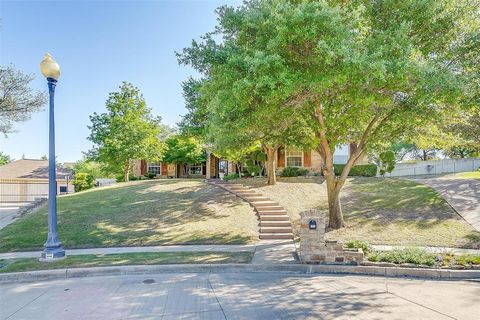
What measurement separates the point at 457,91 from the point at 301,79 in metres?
4.23

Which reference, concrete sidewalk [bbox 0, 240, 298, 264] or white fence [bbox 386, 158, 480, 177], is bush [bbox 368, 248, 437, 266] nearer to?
concrete sidewalk [bbox 0, 240, 298, 264]

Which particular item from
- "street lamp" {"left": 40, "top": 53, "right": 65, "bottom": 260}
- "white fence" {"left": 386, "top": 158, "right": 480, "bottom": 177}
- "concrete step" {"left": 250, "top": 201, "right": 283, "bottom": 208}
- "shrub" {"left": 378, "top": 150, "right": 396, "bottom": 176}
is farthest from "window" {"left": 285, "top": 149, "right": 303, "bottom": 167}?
"street lamp" {"left": 40, "top": 53, "right": 65, "bottom": 260}

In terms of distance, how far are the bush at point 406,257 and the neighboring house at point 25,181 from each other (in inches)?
1044

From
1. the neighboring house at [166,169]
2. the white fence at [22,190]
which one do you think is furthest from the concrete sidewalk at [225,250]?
the neighboring house at [166,169]

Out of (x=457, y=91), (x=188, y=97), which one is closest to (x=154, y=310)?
(x=457, y=91)

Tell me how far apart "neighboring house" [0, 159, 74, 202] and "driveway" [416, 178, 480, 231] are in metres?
28.4

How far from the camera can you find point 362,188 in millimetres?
17000

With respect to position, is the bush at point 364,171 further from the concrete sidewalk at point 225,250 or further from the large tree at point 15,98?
the large tree at point 15,98

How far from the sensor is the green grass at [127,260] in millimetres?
7723

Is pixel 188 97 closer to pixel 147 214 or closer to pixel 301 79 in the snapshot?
pixel 147 214

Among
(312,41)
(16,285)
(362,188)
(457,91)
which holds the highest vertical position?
(312,41)

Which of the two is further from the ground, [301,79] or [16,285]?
[301,79]

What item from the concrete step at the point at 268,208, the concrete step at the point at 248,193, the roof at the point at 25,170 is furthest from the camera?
the roof at the point at 25,170

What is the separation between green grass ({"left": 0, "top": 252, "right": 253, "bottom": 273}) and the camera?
304 inches
